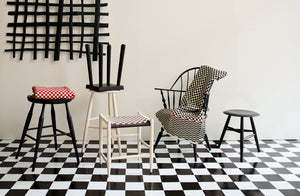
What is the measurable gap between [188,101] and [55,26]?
2.19 meters

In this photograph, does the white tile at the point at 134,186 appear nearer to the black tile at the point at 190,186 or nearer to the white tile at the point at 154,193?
the white tile at the point at 154,193

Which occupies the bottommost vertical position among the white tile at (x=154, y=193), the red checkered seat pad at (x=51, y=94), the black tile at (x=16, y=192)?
the black tile at (x=16, y=192)

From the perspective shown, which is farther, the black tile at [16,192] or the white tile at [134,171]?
the white tile at [134,171]

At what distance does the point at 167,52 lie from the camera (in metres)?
4.29

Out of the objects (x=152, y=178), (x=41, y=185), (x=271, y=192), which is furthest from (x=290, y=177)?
(x=41, y=185)

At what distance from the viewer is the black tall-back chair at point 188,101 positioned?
3465mm

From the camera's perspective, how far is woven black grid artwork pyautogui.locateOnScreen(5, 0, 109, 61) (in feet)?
13.4

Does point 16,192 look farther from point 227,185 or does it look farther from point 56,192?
point 227,185

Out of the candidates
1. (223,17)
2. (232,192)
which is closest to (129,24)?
(223,17)

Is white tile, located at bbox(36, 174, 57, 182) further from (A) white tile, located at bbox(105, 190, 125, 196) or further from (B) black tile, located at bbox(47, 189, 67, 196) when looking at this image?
(A) white tile, located at bbox(105, 190, 125, 196)

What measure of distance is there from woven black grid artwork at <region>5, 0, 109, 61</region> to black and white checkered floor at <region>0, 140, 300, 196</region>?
140cm

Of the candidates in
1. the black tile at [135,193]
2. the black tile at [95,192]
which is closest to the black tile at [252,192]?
the black tile at [135,193]

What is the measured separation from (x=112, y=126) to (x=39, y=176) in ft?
3.11

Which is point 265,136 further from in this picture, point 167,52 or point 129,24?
point 129,24
